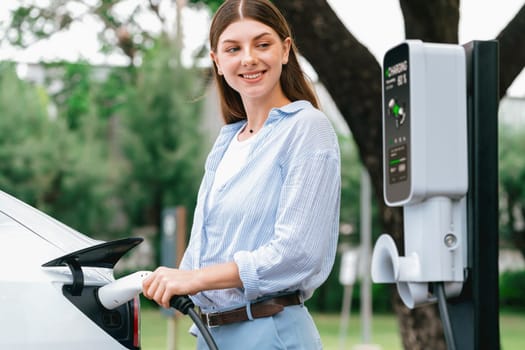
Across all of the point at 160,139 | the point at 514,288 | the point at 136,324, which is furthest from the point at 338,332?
the point at 136,324

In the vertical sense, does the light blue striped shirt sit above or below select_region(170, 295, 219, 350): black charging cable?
above

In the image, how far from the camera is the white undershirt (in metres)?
2.26

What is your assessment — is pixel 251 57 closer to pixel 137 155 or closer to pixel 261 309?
pixel 261 309

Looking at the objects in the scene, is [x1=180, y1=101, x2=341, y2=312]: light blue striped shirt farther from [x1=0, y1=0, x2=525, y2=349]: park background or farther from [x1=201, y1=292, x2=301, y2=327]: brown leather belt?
[x1=0, y1=0, x2=525, y2=349]: park background

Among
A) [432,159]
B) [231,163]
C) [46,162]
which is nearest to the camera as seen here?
[432,159]

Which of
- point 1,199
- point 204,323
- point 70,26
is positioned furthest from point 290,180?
point 70,26

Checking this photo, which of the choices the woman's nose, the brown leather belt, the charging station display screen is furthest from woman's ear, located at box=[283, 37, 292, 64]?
the brown leather belt

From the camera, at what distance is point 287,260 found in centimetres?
207

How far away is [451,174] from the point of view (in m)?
1.96

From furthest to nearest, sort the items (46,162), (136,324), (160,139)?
(160,139) < (46,162) < (136,324)

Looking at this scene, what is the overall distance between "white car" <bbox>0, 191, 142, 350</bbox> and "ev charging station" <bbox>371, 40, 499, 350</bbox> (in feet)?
2.44

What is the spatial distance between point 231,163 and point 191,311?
0.41 metres

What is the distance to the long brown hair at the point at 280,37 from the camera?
2.21m

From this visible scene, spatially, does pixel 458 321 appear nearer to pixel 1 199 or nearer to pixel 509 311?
pixel 1 199
